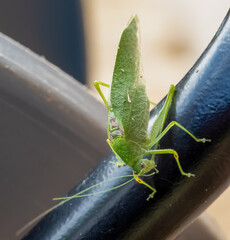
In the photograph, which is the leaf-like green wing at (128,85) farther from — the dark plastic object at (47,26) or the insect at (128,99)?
the dark plastic object at (47,26)

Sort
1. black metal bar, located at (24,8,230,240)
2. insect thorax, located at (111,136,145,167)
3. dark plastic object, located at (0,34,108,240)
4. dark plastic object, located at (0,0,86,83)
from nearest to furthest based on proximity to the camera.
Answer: black metal bar, located at (24,8,230,240)
insect thorax, located at (111,136,145,167)
dark plastic object, located at (0,34,108,240)
dark plastic object, located at (0,0,86,83)

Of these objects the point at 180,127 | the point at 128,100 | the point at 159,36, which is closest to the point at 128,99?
the point at 128,100

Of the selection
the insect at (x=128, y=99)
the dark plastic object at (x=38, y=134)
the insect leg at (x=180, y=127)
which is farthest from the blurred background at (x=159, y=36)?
the insect leg at (x=180, y=127)

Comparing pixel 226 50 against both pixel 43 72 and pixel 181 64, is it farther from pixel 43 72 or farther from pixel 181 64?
pixel 181 64

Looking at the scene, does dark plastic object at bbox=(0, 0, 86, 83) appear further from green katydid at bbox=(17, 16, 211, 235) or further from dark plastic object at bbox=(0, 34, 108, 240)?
green katydid at bbox=(17, 16, 211, 235)

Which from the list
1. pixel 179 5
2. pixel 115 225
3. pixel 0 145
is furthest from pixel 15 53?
pixel 179 5

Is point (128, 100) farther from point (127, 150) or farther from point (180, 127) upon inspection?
point (180, 127)

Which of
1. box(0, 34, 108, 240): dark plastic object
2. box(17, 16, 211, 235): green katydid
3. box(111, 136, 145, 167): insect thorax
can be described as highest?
box(17, 16, 211, 235): green katydid

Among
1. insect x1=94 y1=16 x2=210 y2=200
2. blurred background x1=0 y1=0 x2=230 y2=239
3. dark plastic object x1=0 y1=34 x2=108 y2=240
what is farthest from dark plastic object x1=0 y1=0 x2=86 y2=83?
insect x1=94 y1=16 x2=210 y2=200
